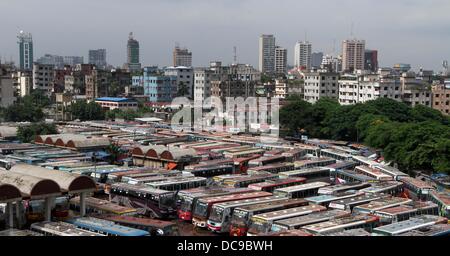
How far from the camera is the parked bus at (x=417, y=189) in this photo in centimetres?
1201

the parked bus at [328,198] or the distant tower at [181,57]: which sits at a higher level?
the distant tower at [181,57]

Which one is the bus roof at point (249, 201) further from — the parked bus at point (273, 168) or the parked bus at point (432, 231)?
the parked bus at point (273, 168)

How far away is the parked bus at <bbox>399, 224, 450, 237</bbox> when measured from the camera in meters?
8.19

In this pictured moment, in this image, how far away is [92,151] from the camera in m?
16.9

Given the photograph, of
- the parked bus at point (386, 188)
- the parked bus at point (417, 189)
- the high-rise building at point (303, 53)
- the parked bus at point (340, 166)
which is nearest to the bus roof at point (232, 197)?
the parked bus at point (386, 188)

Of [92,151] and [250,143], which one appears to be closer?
[92,151]

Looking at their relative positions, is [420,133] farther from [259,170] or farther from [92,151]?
[92,151]

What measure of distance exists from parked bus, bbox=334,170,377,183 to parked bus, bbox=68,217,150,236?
277 inches

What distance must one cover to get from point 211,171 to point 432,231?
6.85m

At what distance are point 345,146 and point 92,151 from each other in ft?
31.4

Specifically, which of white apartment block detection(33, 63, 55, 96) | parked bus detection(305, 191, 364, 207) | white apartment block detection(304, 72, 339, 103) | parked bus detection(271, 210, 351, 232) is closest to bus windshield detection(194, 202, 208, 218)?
parked bus detection(271, 210, 351, 232)

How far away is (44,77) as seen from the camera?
1779 inches

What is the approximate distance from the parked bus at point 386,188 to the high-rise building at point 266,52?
71.5 m
